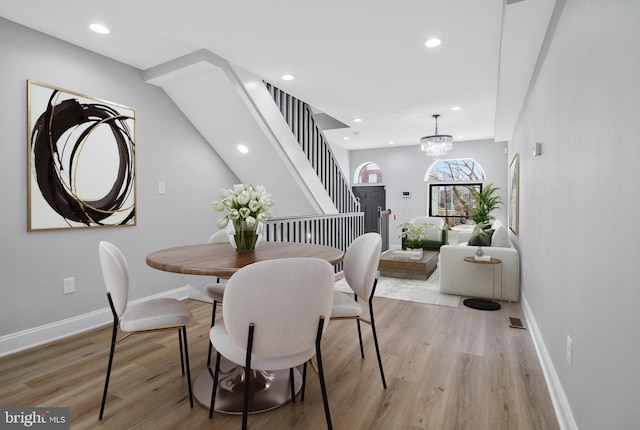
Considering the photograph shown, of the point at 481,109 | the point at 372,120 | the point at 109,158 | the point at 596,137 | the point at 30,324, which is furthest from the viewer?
the point at 372,120

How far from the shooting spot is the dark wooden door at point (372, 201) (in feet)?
29.5

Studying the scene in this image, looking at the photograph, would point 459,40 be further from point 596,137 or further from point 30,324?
point 30,324

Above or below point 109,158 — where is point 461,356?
below

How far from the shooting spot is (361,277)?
7.25 feet

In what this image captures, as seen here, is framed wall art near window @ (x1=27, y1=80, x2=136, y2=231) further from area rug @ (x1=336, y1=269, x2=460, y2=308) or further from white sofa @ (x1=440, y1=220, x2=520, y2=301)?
white sofa @ (x1=440, y1=220, x2=520, y2=301)

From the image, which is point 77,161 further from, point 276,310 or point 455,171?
point 455,171

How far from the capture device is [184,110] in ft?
13.0

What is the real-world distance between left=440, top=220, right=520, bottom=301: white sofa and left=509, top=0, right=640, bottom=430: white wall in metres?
1.63

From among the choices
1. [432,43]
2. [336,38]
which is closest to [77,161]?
[336,38]

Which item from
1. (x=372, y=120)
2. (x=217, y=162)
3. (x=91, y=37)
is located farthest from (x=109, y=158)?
(x=372, y=120)

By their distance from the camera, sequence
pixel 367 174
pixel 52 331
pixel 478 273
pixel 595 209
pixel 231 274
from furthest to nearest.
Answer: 1. pixel 367 174
2. pixel 478 273
3. pixel 52 331
4. pixel 231 274
5. pixel 595 209

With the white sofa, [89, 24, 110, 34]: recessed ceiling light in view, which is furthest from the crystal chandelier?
[89, 24, 110, 34]: recessed ceiling light

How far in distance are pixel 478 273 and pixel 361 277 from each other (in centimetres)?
234

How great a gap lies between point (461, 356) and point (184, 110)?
3.70 m
